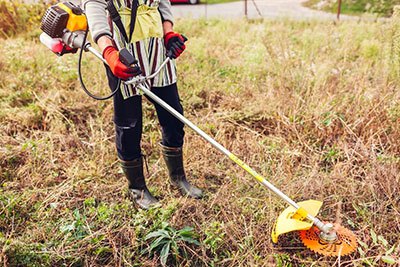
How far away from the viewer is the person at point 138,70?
6.76ft

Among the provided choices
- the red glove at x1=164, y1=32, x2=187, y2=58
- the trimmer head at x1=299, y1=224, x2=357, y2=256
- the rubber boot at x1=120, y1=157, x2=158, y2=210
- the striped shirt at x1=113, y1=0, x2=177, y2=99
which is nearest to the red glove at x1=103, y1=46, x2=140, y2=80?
the striped shirt at x1=113, y1=0, x2=177, y2=99

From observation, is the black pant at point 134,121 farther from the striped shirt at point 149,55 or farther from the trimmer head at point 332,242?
the trimmer head at point 332,242

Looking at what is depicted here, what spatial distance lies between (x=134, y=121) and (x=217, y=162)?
901 mm

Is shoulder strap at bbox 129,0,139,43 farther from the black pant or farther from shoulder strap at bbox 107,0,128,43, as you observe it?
the black pant

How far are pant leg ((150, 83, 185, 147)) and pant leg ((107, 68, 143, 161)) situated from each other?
0.14 metres

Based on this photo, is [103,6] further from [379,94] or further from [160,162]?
[379,94]

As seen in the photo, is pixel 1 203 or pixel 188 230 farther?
pixel 1 203

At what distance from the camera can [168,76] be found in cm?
234

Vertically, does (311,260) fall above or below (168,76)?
below

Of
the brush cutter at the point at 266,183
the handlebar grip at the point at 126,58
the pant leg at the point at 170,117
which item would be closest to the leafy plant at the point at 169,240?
the brush cutter at the point at 266,183

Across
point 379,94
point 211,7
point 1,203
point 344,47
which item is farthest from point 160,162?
point 211,7

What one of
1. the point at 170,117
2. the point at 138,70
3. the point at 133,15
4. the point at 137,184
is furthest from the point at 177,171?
the point at 133,15

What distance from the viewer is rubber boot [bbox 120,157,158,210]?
2.53 meters

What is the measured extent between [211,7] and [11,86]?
25.0ft
